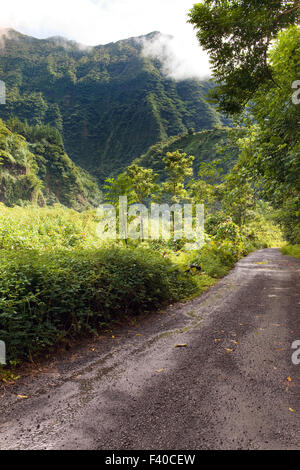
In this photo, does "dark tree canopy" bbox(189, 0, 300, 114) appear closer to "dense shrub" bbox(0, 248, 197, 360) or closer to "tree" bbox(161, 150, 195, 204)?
"dense shrub" bbox(0, 248, 197, 360)

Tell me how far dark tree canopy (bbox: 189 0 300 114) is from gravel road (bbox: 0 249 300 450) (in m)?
5.69

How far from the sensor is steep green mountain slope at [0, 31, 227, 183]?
123938 mm

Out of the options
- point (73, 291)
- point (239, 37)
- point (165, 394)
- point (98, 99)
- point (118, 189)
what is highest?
point (98, 99)

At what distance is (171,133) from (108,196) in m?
123

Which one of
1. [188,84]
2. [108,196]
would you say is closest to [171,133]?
[188,84]

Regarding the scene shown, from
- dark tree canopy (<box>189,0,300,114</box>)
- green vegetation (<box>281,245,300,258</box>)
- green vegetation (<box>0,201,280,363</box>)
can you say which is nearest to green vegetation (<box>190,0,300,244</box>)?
dark tree canopy (<box>189,0,300,114</box>)

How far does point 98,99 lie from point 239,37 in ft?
575

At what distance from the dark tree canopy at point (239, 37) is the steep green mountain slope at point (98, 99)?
350 ft

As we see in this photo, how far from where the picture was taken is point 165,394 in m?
2.60

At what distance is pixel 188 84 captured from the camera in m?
152

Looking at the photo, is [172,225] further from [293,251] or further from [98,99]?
[98,99]

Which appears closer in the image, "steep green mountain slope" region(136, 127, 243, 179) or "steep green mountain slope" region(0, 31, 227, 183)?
"steep green mountain slope" region(136, 127, 243, 179)

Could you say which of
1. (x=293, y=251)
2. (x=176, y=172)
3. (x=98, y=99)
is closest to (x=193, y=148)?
(x=176, y=172)
